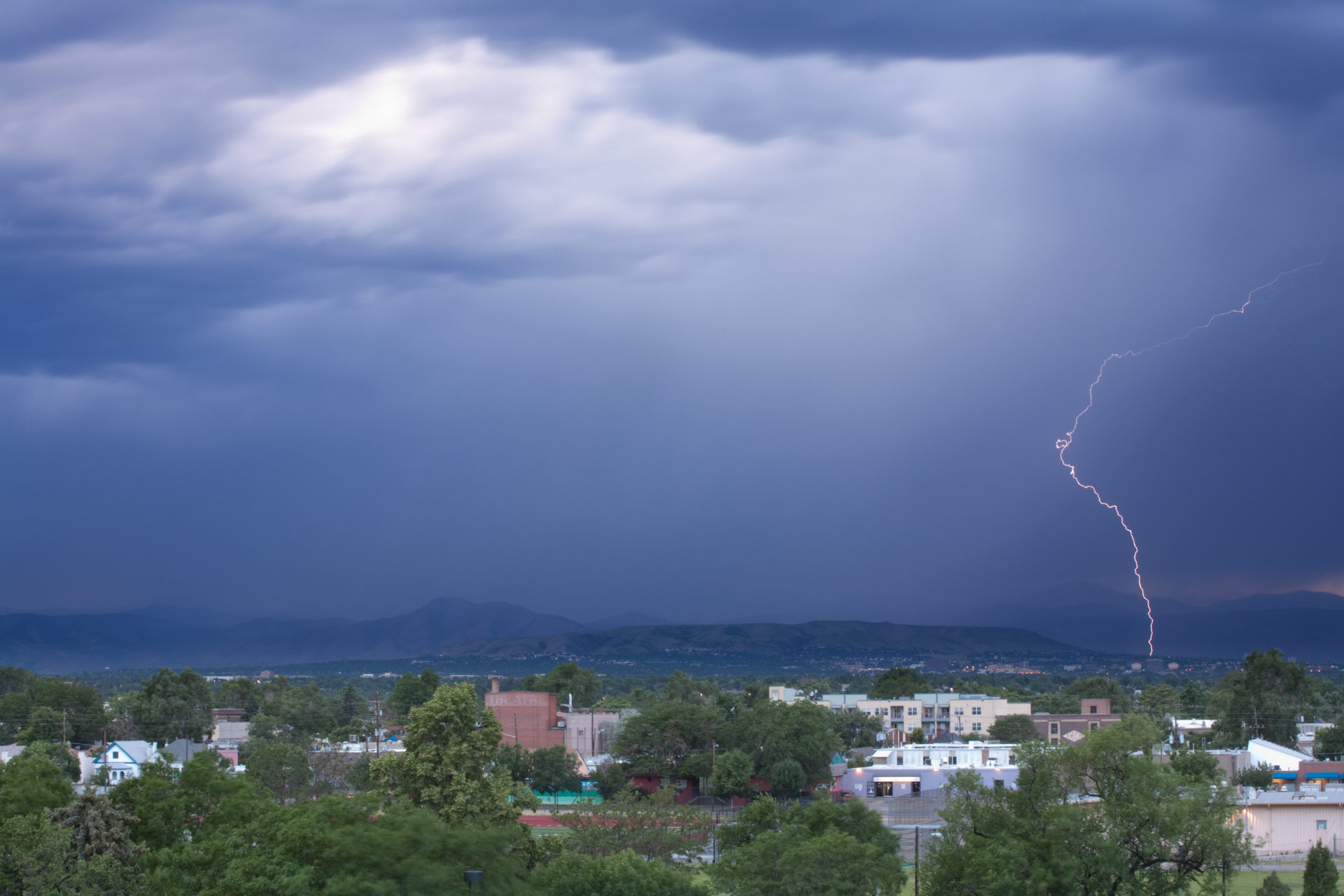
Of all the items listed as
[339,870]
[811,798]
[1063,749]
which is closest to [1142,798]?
[1063,749]

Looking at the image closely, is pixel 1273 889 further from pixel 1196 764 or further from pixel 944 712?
pixel 944 712

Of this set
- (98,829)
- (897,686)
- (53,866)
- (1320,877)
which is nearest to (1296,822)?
(1320,877)

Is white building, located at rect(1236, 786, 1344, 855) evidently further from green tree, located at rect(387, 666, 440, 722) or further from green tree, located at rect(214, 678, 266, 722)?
green tree, located at rect(214, 678, 266, 722)

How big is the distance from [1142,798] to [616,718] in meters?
103

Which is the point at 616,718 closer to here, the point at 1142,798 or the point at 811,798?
the point at 811,798

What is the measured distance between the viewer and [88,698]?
14612 cm

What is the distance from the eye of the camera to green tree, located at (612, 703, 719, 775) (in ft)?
352

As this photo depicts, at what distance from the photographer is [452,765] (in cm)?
4700

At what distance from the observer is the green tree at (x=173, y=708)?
138 meters

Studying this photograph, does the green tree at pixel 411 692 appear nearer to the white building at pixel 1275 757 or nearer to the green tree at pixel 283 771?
the green tree at pixel 283 771

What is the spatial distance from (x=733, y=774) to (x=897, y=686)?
78.8 metres

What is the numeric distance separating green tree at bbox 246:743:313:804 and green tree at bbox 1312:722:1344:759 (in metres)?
Answer: 80.7

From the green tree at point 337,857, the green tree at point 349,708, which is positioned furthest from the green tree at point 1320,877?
the green tree at point 349,708

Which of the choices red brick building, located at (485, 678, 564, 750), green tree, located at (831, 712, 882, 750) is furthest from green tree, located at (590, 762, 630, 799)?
green tree, located at (831, 712, 882, 750)
